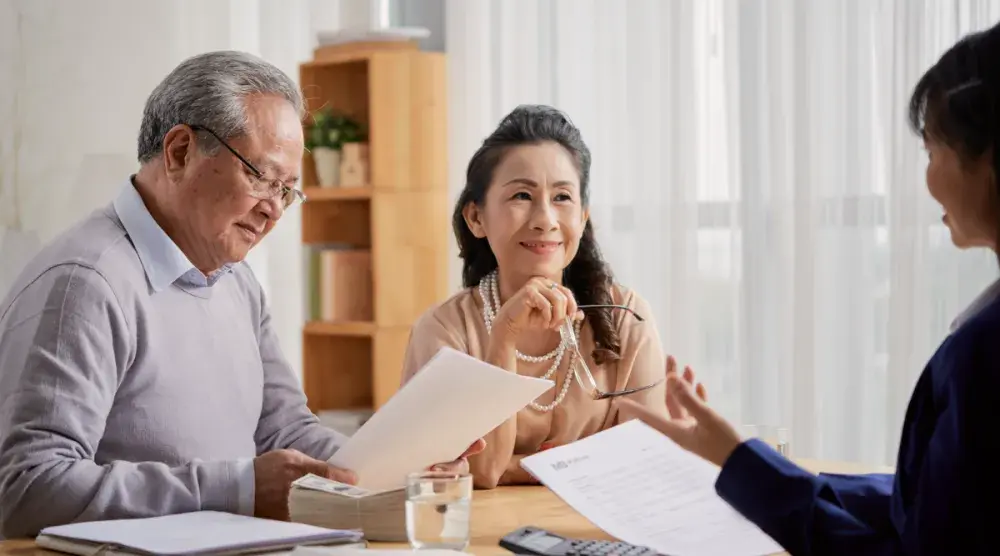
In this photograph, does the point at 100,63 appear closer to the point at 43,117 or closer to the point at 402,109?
the point at 43,117

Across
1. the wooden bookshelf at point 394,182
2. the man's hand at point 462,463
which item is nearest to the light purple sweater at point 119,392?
the man's hand at point 462,463

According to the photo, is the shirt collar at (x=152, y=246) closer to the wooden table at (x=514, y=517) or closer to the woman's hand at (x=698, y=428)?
the wooden table at (x=514, y=517)

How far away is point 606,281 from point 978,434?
1.39 m

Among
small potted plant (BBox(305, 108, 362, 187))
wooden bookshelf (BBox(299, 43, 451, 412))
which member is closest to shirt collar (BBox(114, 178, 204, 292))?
wooden bookshelf (BBox(299, 43, 451, 412))

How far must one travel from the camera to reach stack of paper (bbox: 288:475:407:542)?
1.43 meters

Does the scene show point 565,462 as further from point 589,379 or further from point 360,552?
point 589,379

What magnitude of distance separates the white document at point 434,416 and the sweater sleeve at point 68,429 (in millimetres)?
178

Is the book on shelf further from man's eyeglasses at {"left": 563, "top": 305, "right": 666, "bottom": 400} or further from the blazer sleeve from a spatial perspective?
the blazer sleeve

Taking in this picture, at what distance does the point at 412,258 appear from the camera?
4.05 meters

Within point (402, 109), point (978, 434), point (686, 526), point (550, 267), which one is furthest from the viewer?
point (402, 109)

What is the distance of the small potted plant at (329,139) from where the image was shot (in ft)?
13.4

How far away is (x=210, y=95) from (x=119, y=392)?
1.60ft

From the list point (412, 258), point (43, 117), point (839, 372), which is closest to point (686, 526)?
point (839, 372)

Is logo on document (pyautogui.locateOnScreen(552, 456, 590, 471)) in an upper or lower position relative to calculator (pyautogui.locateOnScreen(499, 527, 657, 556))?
upper
